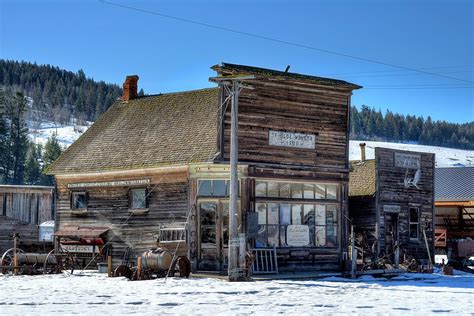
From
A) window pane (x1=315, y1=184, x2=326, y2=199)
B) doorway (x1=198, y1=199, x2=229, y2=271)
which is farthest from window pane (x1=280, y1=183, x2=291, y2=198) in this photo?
doorway (x1=198, y1=199, x2=229, y2=271)

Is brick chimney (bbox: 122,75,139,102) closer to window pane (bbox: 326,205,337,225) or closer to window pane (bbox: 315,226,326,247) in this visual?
window pane (bbox: 326,205,337,225)

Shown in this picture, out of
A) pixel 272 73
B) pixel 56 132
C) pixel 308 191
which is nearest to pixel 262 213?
pixel 308 191

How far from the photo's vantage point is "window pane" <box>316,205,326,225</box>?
1136 inches

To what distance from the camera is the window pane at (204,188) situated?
27.5m

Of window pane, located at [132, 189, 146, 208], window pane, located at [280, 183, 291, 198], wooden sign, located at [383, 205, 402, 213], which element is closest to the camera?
window pane, located at [280, 183, 291, 198]

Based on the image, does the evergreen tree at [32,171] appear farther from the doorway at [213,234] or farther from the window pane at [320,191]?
the window pane at [320,191]

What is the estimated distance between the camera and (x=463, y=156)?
148000mm

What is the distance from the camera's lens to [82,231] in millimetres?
31031

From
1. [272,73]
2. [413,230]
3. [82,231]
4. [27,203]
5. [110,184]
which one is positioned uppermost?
[272,73]

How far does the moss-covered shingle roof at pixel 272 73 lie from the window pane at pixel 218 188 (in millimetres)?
3843

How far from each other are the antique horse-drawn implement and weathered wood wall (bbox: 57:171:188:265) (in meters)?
2.14

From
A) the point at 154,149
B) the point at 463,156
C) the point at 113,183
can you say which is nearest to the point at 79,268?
the point at 113,183

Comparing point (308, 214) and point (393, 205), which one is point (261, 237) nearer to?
point (308, 214)

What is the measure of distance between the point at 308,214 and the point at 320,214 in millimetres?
539
